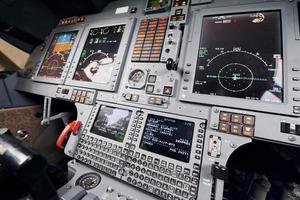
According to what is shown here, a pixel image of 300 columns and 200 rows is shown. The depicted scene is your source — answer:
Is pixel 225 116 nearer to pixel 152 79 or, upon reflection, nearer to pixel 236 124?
pixel 236 124

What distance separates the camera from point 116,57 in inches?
62.7

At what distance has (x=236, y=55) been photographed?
1162 millimetres

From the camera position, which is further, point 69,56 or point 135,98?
point 69,56

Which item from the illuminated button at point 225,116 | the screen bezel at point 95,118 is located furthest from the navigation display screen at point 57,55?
the illuminated button at point 225,116

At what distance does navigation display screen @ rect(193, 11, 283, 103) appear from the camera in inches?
41.2

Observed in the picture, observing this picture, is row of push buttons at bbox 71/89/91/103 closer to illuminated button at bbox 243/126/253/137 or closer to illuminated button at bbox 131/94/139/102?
illuminated button at bbox 131/94/139/102

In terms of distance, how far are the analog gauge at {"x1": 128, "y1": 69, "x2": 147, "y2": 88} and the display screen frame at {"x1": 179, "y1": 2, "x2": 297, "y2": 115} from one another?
303 millimetres

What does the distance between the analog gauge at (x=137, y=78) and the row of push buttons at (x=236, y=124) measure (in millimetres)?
600

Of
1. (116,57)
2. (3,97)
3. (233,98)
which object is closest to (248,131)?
(233,98)

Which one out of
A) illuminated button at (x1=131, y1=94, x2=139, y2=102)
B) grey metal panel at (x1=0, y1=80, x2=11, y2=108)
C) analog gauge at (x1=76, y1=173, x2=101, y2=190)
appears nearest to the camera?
analog gauge at (x1=76, y1=173, x2=101, y2=190)

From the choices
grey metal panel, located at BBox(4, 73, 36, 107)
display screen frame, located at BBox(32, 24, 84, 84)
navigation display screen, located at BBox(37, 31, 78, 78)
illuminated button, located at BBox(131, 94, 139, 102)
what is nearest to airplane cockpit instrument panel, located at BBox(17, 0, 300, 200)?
illuminated button, located at BBox(131, 94, 139, 102)

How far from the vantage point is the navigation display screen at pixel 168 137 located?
108cm

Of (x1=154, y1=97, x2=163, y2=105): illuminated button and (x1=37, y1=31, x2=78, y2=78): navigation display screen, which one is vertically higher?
(x1=37, y1=31, x2=78, y2=78): navigation display screen

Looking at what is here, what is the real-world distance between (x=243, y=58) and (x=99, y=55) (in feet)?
3.81
